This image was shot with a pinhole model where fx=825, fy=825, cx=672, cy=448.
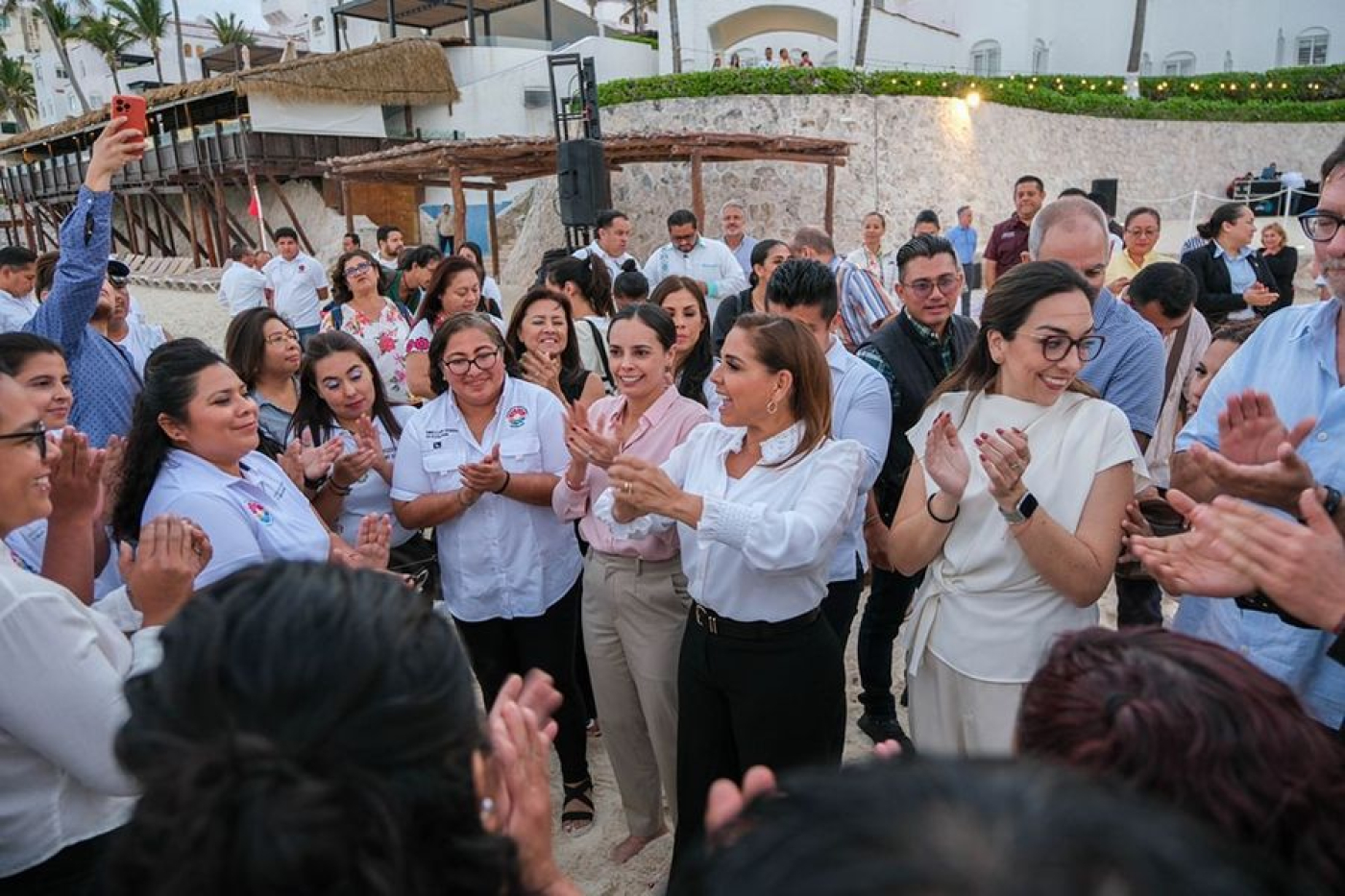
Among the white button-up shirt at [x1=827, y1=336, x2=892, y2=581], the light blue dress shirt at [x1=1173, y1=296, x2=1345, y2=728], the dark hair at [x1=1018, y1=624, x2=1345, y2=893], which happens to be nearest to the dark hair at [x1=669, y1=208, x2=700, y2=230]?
the white button-up shirt at [x1=827, y1=336, x2=892, y2=581]

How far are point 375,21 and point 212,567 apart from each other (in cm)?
3417

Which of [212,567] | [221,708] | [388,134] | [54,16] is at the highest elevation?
[54,16]

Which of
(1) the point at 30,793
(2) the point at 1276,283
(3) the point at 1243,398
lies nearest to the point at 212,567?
(1) the point at 30,793

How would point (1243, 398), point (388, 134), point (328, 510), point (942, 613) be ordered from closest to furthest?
point (1243, 398) < point (942, 613) < point (328, 510) < point (388, 134)

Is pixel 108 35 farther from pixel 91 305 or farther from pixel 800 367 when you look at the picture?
pixel 800 367

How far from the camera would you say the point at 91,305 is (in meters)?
3.52

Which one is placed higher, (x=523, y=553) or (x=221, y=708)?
(x=221, y=708)

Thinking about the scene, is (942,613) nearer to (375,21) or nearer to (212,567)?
(212,567)

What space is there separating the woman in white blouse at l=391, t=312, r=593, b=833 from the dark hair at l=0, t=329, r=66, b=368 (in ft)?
3.93

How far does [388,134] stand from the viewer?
23344 millimetres

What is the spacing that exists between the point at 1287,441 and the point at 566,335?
9.84 feet

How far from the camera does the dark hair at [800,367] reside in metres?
2.42

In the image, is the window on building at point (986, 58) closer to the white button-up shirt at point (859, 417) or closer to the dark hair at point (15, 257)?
the dark hair at point (15, 257)

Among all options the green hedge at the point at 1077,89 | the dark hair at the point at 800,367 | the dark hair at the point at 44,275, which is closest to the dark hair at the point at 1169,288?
the dark hair at the point at 800,367
